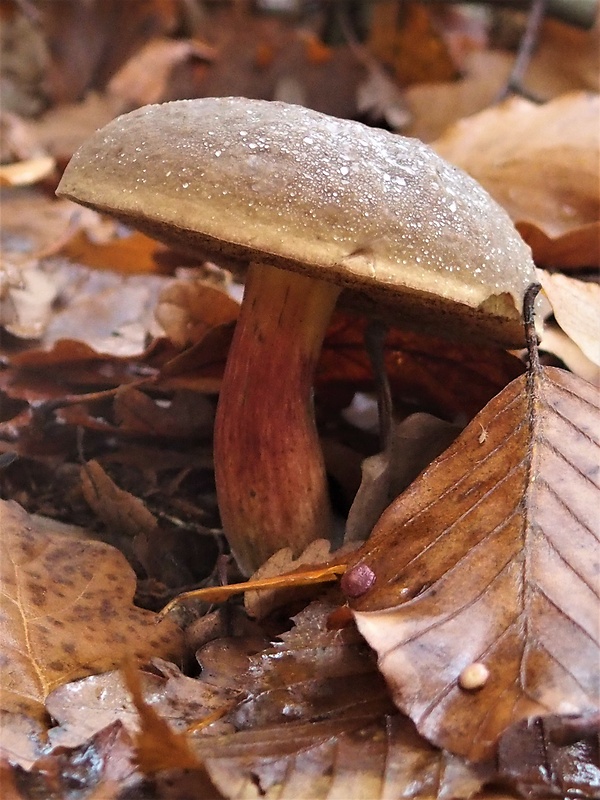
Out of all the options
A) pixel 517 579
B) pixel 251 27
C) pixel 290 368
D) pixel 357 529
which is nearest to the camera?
pixel 517 579

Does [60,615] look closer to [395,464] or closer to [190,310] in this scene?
[395,464]

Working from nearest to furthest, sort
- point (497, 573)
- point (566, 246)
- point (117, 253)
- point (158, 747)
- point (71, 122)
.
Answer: point (158, 747), point (497, 573), point (566, 246), point (117, 253), point (71, 122)

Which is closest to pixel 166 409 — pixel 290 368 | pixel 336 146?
pixel 290 368

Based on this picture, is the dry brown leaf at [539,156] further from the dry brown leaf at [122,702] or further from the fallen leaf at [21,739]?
the fallen leaf at [21,739]

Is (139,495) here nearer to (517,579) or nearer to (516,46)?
(517,579)

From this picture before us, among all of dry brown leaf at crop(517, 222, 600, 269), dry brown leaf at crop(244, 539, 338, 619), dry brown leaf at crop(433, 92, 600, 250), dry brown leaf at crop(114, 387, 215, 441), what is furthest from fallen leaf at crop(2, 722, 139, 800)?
dry brown leaf at crop(433, 92, 600, 250)

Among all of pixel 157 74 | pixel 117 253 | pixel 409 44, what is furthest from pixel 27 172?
pixel 409 44

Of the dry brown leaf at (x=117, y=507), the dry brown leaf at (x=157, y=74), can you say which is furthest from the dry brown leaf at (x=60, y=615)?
the dry brown leaf at (x=157, y=74)

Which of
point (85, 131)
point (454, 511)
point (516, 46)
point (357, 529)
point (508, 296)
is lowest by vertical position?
point (85, 131)
